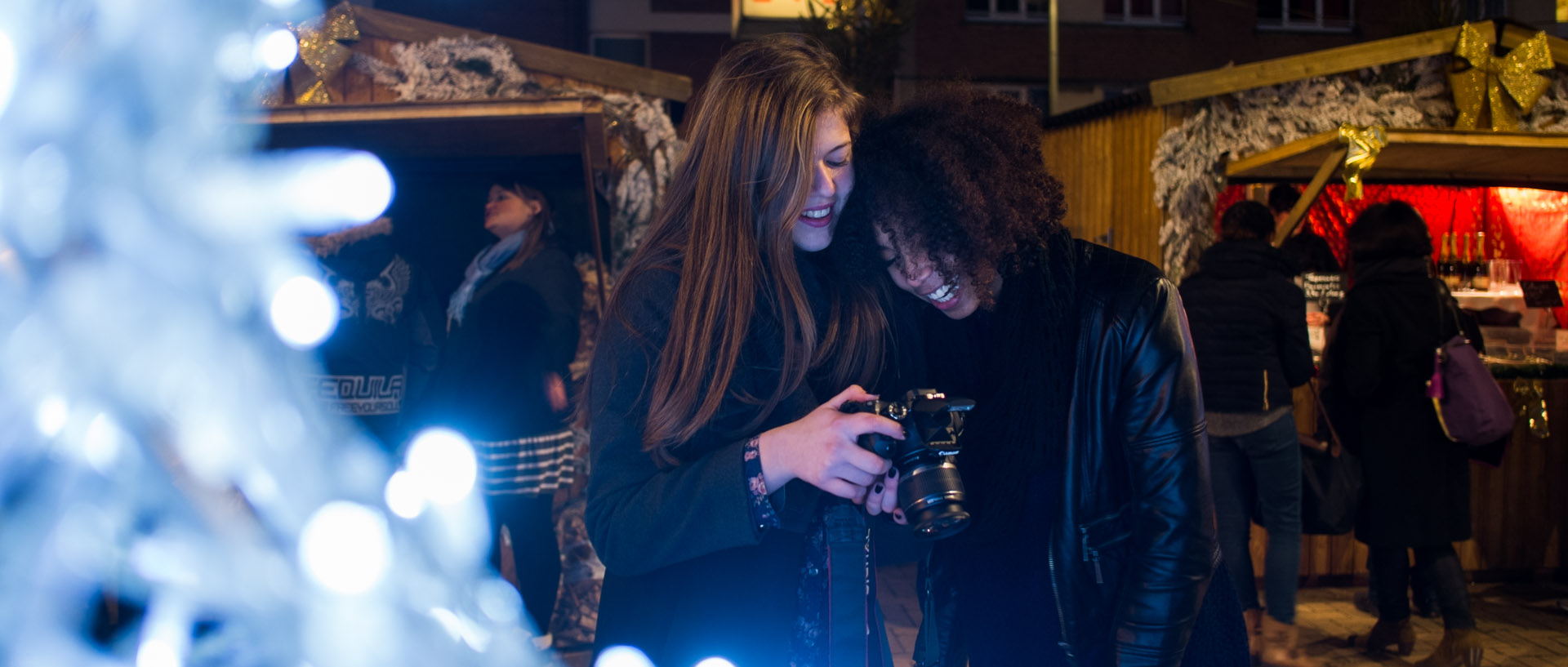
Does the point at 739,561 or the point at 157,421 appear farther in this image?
the point at 739,561

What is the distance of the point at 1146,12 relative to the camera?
1839cm

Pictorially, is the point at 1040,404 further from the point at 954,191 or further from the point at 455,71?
the point at 455,71

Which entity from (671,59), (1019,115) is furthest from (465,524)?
(671,59)

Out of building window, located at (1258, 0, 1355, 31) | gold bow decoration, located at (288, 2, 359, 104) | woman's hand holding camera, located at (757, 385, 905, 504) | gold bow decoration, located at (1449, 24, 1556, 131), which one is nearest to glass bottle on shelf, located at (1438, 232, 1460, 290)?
gold bow decoration, located at (1449, 24, 1556, 131)

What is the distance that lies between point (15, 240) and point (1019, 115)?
1.59 meters

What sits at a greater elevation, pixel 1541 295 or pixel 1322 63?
pixel 1322 63

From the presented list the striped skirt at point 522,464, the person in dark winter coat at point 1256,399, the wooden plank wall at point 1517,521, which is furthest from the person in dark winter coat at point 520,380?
the wooden plank wall at point 1517,521

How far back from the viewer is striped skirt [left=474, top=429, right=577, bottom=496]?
11.9 feet

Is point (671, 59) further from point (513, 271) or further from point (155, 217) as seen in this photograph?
point (155, 217)

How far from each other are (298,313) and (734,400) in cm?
102

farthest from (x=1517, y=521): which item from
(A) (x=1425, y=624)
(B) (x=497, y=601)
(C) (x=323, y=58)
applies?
(C) (x=323, y=58)

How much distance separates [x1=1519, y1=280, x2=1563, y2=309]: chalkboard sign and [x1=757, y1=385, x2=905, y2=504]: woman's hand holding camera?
7.11 m

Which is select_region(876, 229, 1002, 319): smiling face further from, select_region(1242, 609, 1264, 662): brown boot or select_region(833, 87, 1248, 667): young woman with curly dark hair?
select_region(1242, 609, 1264, 662): brown boot

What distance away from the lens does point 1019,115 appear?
171 cm
